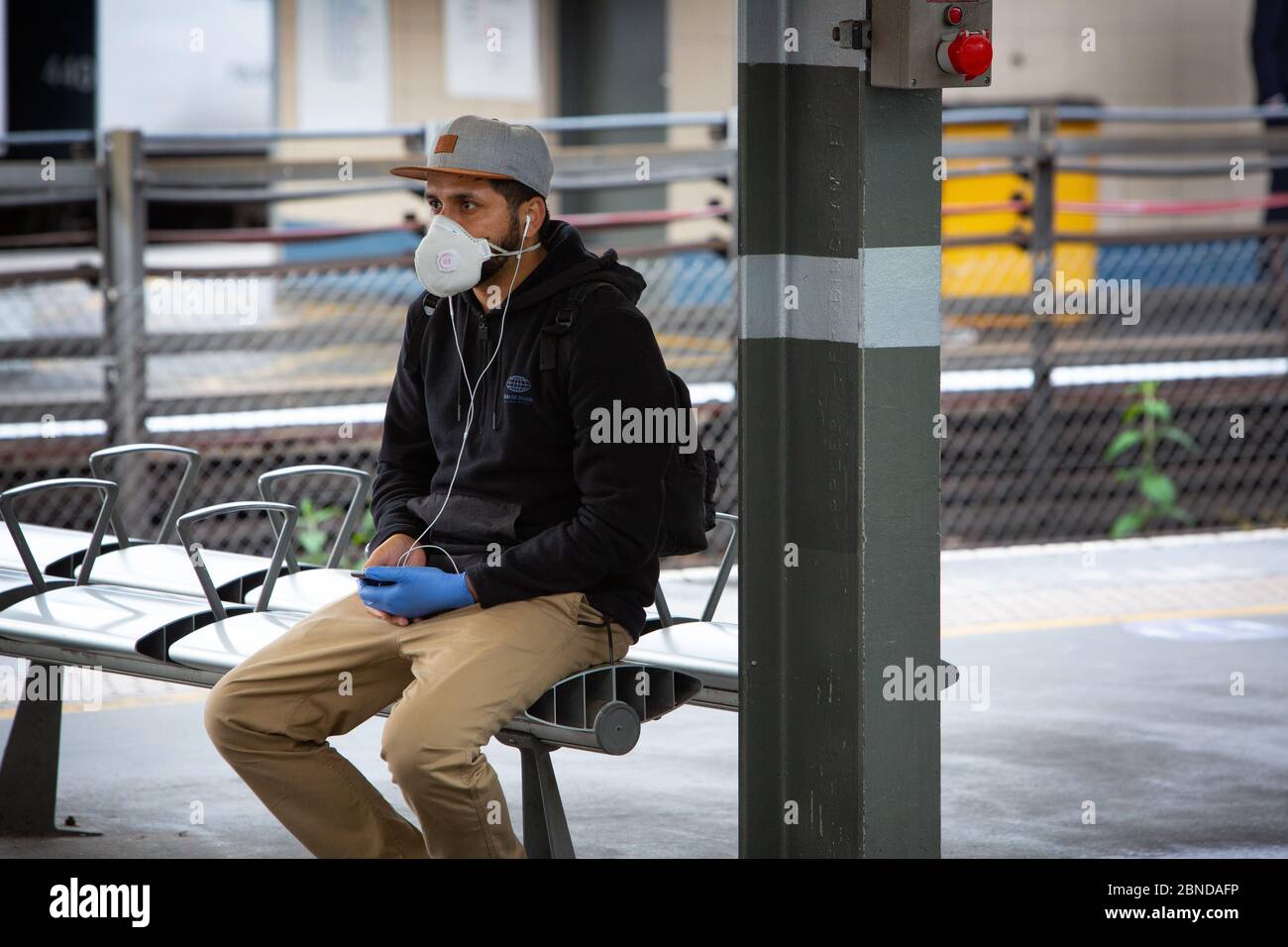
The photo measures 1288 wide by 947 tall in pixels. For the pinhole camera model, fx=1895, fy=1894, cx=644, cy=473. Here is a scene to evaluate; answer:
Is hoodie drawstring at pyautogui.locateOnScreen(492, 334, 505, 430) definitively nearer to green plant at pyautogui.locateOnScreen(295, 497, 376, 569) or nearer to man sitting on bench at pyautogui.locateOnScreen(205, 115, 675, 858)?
man sitting on bench at pyautogui.locateOnScreen(205, 115, 675, 858)

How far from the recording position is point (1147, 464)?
10609 mm

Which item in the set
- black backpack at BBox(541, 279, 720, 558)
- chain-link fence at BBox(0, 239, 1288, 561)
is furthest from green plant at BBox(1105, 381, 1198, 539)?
black backpack at BBox(541, 279, 720, 558)

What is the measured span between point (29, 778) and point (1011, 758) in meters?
3.03

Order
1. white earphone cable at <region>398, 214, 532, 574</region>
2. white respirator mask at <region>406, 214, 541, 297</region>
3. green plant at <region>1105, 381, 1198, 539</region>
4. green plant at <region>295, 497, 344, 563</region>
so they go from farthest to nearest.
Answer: green plant at <region>1105, 381, 1198, 539</region>
green plant at <region>295, 497, 344, 563</region>
white earphone cable at <region>398, 214, 532, 574</region>
white respirator mask at <region>406, 214, 541, 297</region>

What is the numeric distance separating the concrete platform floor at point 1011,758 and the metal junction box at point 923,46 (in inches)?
90.3

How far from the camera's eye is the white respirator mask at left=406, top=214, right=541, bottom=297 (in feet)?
14.1

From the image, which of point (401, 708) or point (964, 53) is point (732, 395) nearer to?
point (401, 708)

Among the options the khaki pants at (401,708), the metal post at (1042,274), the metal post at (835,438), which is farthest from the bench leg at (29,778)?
the metal post at (1042,274)

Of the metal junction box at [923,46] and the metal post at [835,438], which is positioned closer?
the metal junction box at [923,46]

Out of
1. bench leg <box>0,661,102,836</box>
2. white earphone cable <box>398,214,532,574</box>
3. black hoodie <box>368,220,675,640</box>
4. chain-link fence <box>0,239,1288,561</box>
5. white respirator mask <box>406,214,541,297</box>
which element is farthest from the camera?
chain-link fence <box>0,239,1288,561</box>

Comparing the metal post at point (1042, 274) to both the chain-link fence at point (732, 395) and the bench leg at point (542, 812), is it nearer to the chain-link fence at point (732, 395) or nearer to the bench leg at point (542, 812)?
the chain-link fence at point (732, 395)

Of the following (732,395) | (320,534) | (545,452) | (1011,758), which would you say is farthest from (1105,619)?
(545,452)

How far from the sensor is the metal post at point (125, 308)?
8688 millimetres

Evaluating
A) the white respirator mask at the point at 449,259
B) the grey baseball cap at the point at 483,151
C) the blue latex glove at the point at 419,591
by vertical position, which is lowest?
the blue latex glove at the point at 419,591
